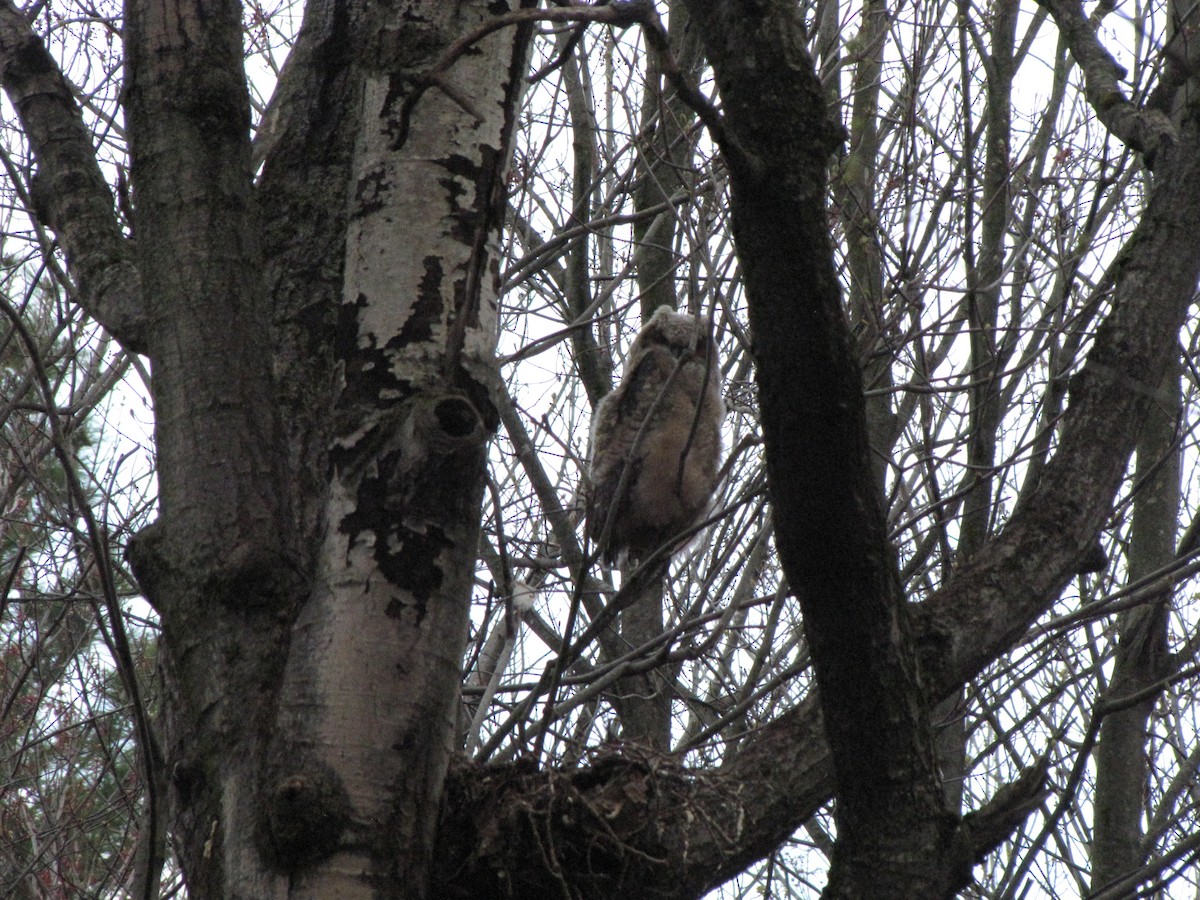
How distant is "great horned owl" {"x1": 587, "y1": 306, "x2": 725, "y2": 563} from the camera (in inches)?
181

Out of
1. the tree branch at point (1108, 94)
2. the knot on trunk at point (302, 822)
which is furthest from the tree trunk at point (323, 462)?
the tree branch at point (1108, 94)

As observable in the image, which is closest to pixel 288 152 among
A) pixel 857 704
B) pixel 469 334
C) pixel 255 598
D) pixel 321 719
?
pixel 469 334

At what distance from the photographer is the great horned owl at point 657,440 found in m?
4.61

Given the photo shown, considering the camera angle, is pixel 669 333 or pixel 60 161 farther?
pixel 669 333

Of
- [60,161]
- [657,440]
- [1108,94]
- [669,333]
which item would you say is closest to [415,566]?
[60,161]

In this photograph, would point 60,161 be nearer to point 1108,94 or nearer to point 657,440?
point 1108,94

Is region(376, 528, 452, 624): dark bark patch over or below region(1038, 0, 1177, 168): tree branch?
below

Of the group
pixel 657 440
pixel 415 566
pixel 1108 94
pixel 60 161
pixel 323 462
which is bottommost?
pixel 415 566

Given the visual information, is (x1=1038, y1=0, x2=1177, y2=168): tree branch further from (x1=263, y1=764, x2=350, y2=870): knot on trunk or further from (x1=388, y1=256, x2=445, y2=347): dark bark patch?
(x1=263, y1=764, x2=350, y2=870): knot on trunk

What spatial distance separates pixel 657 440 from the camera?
181 inches

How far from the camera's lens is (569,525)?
4.84 m

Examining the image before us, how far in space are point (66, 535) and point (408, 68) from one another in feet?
14.2

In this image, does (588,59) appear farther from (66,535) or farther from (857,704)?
(857,704)

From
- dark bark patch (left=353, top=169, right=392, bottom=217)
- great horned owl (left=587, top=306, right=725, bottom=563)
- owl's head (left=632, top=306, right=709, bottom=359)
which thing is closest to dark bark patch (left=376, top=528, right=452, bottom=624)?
dark bark patch (left=353, top=169, right=392, bottom=217)
